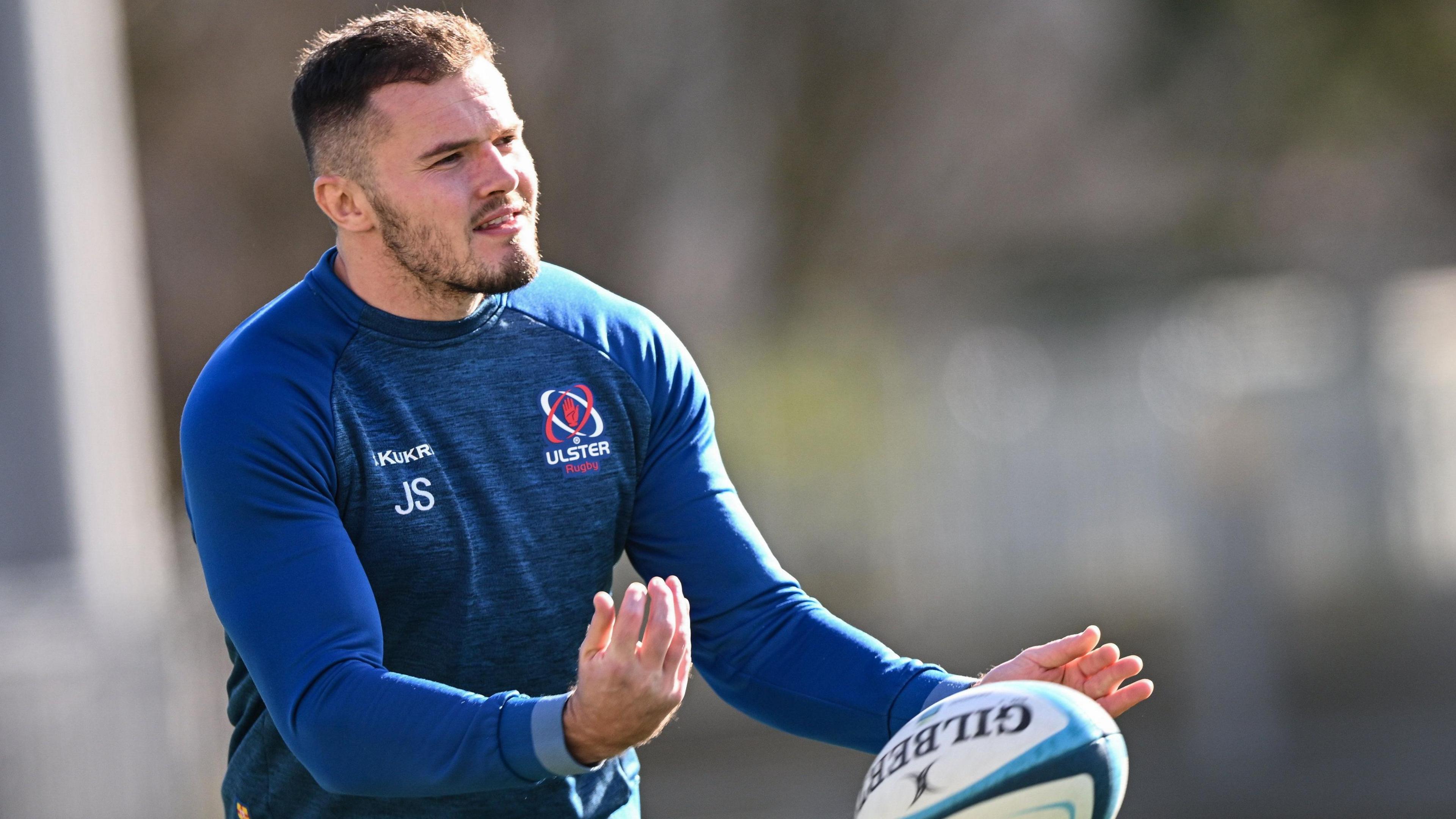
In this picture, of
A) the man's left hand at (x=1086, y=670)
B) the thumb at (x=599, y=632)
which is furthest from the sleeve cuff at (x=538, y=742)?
the man's left hand at (x=1086, y=670)

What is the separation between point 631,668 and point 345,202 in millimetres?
1231

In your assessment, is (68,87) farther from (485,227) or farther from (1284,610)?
(1284,610)

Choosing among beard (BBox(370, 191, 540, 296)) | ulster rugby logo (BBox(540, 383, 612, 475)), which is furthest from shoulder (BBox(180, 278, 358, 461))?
ulster rugby logo (BBox(540, 383, 612, 475))

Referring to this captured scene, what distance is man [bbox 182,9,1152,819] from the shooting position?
2.98 metres

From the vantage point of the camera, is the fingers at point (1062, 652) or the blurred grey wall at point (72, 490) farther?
the blurred grey wall at point (72, 490)

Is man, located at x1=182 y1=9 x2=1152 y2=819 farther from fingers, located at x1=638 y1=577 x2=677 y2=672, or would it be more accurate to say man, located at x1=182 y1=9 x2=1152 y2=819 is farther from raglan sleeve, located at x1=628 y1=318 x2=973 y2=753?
fingers, located at x1=638 y1=577 x2=677 y2=672

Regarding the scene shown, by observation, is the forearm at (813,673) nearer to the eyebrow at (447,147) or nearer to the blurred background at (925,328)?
the eyebrow at (447,147)

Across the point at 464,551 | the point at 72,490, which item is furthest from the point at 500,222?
the point at 72,490

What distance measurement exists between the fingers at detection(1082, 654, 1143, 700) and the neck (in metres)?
1.36

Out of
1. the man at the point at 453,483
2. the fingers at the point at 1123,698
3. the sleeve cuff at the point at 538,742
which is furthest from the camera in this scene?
the fingers at the point at 1123,698

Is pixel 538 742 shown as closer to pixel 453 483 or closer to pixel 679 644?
pixel 679 644

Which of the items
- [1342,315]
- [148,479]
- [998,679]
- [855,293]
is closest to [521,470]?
[998,679]

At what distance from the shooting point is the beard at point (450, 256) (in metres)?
3.26

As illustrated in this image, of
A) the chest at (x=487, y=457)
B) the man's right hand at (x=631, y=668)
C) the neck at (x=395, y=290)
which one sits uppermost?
the neck at (x=395, y=290)
